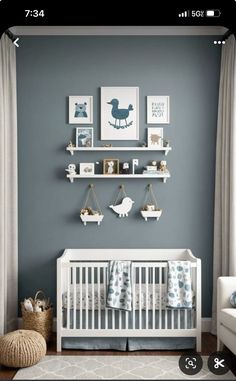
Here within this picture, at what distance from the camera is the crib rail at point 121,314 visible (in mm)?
3299

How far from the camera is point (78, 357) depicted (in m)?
3.16

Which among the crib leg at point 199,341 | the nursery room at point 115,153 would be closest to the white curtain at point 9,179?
the nursery room at point 115,153

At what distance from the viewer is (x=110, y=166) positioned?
380cm

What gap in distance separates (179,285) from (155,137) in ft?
4.01

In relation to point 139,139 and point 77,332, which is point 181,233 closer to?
point 139,139

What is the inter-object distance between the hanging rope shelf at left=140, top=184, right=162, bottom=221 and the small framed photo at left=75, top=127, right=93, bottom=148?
0.60m

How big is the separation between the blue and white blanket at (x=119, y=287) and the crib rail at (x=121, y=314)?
47 millimetres

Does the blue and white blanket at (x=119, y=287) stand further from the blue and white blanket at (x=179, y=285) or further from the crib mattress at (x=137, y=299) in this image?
the blue and white blanket at (x=179, y=285)
